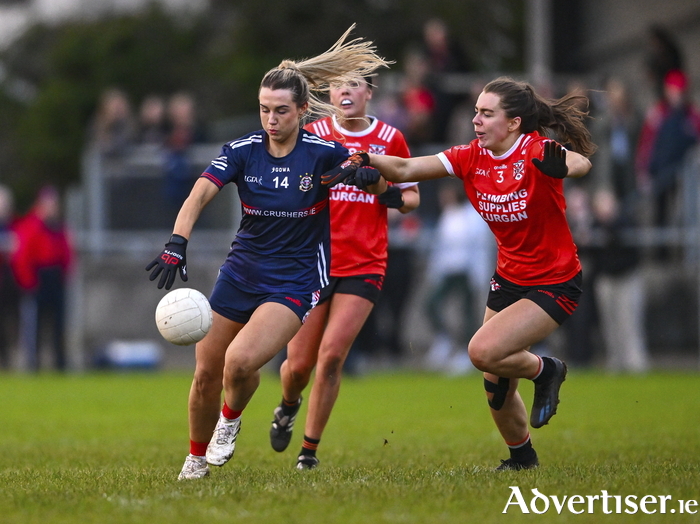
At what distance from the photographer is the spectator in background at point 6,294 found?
59.5ft

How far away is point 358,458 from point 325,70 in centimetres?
269

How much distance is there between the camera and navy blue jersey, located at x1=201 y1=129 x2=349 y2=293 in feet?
22.4

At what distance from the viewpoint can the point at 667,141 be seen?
1631 centimetres

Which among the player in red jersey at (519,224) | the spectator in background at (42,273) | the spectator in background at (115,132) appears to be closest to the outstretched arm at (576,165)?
the player in red jersey at (519,224)

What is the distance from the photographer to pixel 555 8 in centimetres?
2388

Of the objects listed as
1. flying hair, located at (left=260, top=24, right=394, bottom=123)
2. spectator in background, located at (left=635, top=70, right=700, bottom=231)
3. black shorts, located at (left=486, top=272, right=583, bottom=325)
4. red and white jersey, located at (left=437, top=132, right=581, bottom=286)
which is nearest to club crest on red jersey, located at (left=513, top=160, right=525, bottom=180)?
red and white jersey, located at (left=437, top=132, right=581, bottom=286)

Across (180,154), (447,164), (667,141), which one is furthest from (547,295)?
(180,154)

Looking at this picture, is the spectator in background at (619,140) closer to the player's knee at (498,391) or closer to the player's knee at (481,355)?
the player's knee at (498,391)

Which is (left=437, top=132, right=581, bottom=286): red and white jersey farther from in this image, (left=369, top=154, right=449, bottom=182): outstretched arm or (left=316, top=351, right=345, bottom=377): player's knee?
(left=316, top=351, right=345, bottom=377): player's knee

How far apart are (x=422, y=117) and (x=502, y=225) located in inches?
396

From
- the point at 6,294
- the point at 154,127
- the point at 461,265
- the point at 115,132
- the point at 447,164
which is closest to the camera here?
the point at 447,164

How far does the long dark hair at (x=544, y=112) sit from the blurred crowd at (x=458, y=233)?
888 cm

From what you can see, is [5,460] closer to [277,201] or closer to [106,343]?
[277,201]

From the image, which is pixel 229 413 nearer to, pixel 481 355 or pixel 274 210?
pixel 274 210
